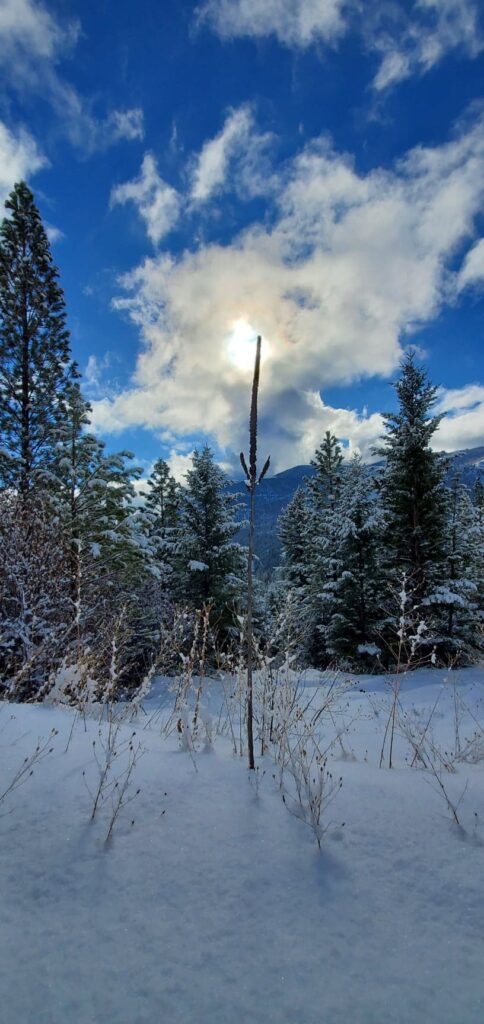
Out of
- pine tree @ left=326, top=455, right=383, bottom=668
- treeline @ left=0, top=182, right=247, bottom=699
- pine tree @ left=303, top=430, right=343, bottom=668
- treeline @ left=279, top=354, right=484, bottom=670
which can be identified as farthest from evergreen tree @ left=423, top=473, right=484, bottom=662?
treeline @ left=0, top=182, right=247, bottom=699

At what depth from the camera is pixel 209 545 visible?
16.6 metres

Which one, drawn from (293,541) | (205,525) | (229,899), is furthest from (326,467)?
(229,899)

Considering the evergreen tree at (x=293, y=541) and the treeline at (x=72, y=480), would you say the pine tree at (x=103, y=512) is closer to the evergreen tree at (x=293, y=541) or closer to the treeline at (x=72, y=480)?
the treeline at (x=72, y=480)

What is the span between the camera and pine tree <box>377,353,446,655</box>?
46.8 feet

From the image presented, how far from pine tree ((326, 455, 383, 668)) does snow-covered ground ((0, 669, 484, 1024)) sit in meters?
12.4

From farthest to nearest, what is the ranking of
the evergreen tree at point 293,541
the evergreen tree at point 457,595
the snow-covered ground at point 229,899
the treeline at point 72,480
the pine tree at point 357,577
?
1. the evergreen tree at point 293,541
2. the pine tree at point 357,577
3. the evergreen tree at point 457,595
4. the treeline at point 72,480
5. the snow-covered ground at point 229,899

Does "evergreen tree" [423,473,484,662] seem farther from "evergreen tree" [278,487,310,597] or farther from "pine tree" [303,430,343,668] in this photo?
"evergreen tree" [278,487,310,597]

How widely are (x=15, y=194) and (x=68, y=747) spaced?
17.3 m

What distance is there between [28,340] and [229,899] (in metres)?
15.6

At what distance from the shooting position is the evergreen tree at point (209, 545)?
1625cm

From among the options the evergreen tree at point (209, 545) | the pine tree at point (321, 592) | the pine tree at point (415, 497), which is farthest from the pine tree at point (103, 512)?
the pine tree at point (415, 497)

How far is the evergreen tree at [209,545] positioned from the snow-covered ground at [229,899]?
13.2 m

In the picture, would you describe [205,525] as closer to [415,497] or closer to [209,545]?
[209,545]

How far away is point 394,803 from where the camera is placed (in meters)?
2.39
